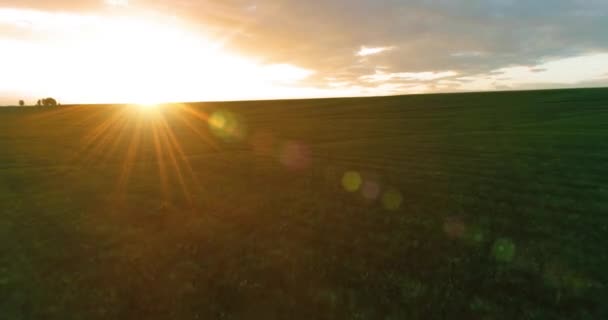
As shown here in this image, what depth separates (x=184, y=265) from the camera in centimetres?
1113

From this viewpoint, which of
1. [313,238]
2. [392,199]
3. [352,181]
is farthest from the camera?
[352,181]

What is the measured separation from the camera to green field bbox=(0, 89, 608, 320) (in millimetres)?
8977

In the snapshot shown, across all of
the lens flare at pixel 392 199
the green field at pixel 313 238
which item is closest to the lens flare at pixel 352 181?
the green field at pixel 313 238

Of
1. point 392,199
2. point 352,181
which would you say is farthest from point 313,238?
point 352,181

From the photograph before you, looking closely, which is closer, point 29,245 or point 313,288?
point 313,288

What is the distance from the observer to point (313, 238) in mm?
13320

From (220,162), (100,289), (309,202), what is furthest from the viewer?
(220,162)

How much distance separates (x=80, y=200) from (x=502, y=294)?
67.8 ft

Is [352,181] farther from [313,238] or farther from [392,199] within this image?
[313,238]

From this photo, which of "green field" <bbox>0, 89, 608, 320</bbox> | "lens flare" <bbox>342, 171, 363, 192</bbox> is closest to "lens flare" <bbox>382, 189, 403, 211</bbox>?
"green field" <bbox>0, 89, 608, 320</bbox>

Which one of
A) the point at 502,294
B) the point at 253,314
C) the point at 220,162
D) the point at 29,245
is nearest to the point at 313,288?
the point at 253,314

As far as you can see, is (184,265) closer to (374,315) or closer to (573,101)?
(374,315)

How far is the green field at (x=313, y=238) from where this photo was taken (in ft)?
29.5

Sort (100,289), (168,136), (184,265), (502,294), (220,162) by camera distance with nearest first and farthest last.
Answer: (502,294), (100,289), (184,265), (220,162), (168,136)
